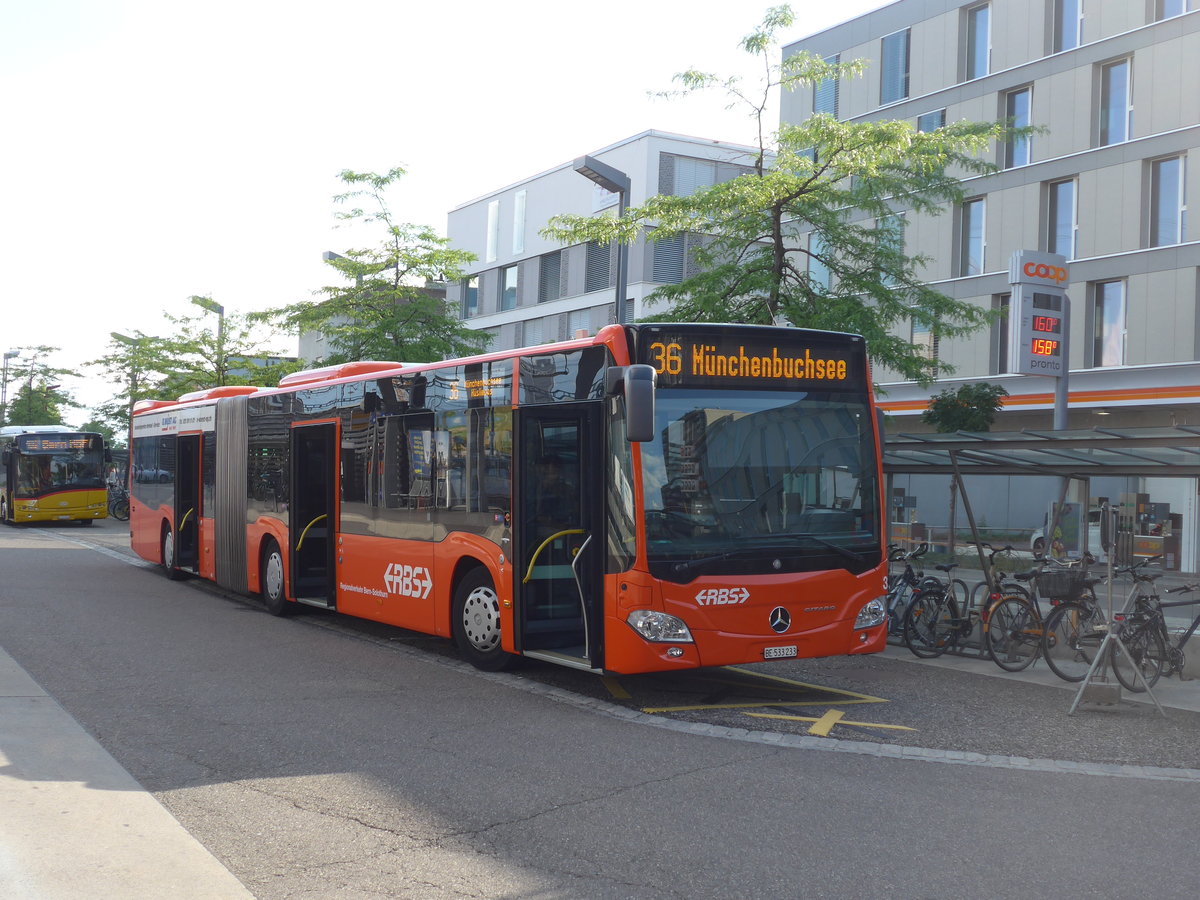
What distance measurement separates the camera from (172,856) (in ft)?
17.3

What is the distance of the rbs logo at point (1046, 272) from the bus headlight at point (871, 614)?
15052 mm

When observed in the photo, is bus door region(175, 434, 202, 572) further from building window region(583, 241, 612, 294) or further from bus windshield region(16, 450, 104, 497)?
building window region(583, 241, 612, 294)

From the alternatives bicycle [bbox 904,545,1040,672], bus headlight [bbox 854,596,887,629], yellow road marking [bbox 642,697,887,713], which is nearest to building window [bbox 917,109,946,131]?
bicycle [bbox 904,545,1040,672]

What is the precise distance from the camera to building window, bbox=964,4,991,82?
109ft

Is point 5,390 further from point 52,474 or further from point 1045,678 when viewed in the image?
point 1045,678

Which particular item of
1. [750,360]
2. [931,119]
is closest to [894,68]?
[931,119]

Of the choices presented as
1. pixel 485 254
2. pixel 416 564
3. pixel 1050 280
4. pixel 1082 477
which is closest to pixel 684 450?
pixel 416 564

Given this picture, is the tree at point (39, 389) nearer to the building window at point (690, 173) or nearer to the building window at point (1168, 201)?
the building window at point (690, 173)

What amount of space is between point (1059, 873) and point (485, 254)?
46.6m

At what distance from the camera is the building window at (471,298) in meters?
51.0

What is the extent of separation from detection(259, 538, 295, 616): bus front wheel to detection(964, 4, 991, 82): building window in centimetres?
2597

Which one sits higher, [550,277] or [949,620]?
[550,277]

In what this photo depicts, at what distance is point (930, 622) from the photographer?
11797 mm

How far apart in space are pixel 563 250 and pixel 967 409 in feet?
75.1
